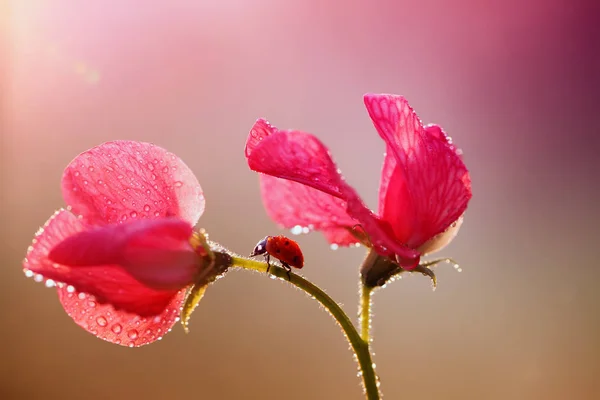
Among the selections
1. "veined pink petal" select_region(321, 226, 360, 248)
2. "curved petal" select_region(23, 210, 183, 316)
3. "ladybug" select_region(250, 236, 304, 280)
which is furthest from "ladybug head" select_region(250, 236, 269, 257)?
"curved petal" select_region(23, 210, 183, 316)

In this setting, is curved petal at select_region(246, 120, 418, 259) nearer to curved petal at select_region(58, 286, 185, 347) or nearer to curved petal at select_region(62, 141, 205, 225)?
curved petal at select_region(62, 141, 205, 225)

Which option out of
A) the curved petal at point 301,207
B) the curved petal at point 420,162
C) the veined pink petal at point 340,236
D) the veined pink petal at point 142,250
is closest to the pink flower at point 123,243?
the veined pink petal at point 142,250

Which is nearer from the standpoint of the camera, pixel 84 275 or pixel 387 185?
pixel 84 275

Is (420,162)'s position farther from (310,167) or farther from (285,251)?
(285,251)

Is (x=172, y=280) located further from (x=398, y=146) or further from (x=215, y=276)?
(x=398, y=146)

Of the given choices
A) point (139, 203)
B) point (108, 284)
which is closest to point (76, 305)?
point (108, 284)

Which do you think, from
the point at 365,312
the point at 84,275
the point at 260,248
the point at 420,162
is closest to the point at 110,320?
the point at 84,275
